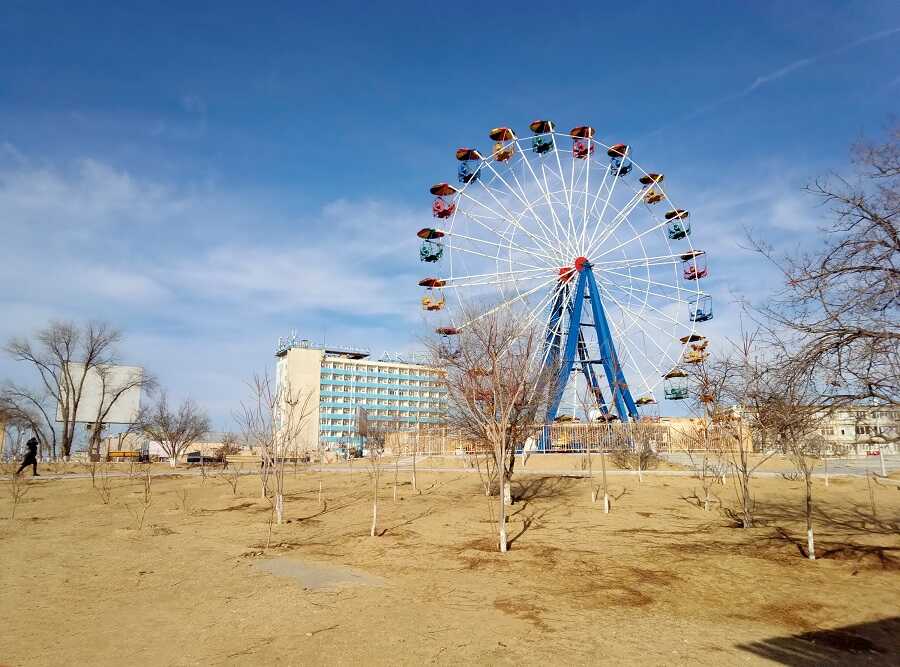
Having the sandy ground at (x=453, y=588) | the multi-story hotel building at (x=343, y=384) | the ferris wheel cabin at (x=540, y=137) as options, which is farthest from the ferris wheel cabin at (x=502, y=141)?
the multi-story hotel building at (x=343, y=384)

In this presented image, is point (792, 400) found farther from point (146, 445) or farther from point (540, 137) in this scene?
point (146, 445)

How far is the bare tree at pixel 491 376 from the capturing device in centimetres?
1488

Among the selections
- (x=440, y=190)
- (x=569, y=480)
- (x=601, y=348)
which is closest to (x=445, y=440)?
(x=601, y=348)

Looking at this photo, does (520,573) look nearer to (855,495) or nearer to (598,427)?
(855,495)

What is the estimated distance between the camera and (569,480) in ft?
69.8

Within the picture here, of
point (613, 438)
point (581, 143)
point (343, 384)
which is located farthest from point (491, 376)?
point (343, 384)

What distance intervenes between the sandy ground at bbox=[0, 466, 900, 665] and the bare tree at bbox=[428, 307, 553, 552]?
241cm

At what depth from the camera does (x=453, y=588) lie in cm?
823

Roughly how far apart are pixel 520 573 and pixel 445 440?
33.0 m

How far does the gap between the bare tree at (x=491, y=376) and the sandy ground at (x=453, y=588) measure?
94.7 inches

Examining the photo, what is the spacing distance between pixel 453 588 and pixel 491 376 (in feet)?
20.7

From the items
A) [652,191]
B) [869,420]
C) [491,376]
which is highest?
[652,191]

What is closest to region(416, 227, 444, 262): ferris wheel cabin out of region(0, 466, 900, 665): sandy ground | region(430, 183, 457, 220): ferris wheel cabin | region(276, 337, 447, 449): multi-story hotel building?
region(430, 183, 457, 220): ferris wheel cabin

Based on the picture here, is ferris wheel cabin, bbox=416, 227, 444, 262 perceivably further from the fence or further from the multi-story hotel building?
the multi-story hotel building
